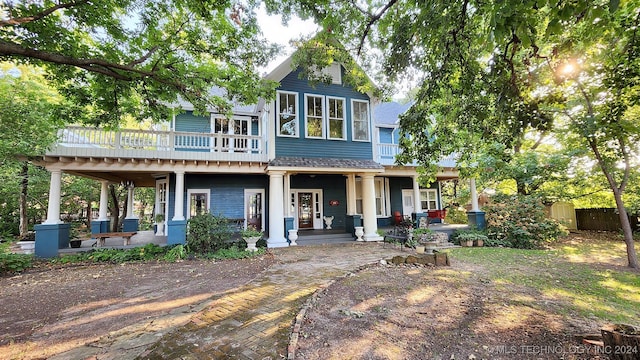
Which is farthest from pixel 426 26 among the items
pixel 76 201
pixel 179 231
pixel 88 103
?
pixel 76 201

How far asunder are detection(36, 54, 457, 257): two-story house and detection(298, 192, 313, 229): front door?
0.17ft

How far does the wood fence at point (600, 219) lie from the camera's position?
1513 centimetres

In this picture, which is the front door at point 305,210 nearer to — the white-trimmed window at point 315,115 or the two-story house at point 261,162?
the two-story house at point 261,162

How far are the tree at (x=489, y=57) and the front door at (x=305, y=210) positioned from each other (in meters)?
7.92

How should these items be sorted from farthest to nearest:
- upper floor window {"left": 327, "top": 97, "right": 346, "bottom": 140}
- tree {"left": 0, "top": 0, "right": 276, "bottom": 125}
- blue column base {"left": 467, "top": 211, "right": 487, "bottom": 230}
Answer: blue column base {"left": 467, "top": 211, "right": 487, "bottom": 230}
upper floor window {"left": 327, "top": 97, "right": 346, "bottom": 140}
tree {"left": 0, "top": 0, "right": 276, "bottom": 125}

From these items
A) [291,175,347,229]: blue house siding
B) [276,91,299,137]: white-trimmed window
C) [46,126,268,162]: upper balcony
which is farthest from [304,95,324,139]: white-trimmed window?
[291,175,347,229]: blue house siding

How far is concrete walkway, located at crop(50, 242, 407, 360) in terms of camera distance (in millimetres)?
3281

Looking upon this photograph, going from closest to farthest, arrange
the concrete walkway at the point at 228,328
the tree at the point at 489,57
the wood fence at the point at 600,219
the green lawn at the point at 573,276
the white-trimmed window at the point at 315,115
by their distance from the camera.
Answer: the concrete walkway at the point at 228,328
the tree at the point at 489,57
the green lawn at the point at 573,276
the white-trimmed window at the point at 315,115
the wood fence at the point at 600,219

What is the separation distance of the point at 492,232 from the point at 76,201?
2703cm

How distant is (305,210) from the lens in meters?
14.0

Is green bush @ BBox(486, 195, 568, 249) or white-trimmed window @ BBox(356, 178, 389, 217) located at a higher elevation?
white-trimmed window @ BBox(356, 178, 389, 217)

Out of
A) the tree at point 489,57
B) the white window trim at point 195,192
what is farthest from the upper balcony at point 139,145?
the tree at point 489,57

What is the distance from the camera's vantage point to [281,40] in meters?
8.98

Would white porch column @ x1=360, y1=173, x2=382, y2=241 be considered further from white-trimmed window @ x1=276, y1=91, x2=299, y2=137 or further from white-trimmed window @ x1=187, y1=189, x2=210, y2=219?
white-trimmed window @ x1=187, y1=189, x2=210, y2=219
